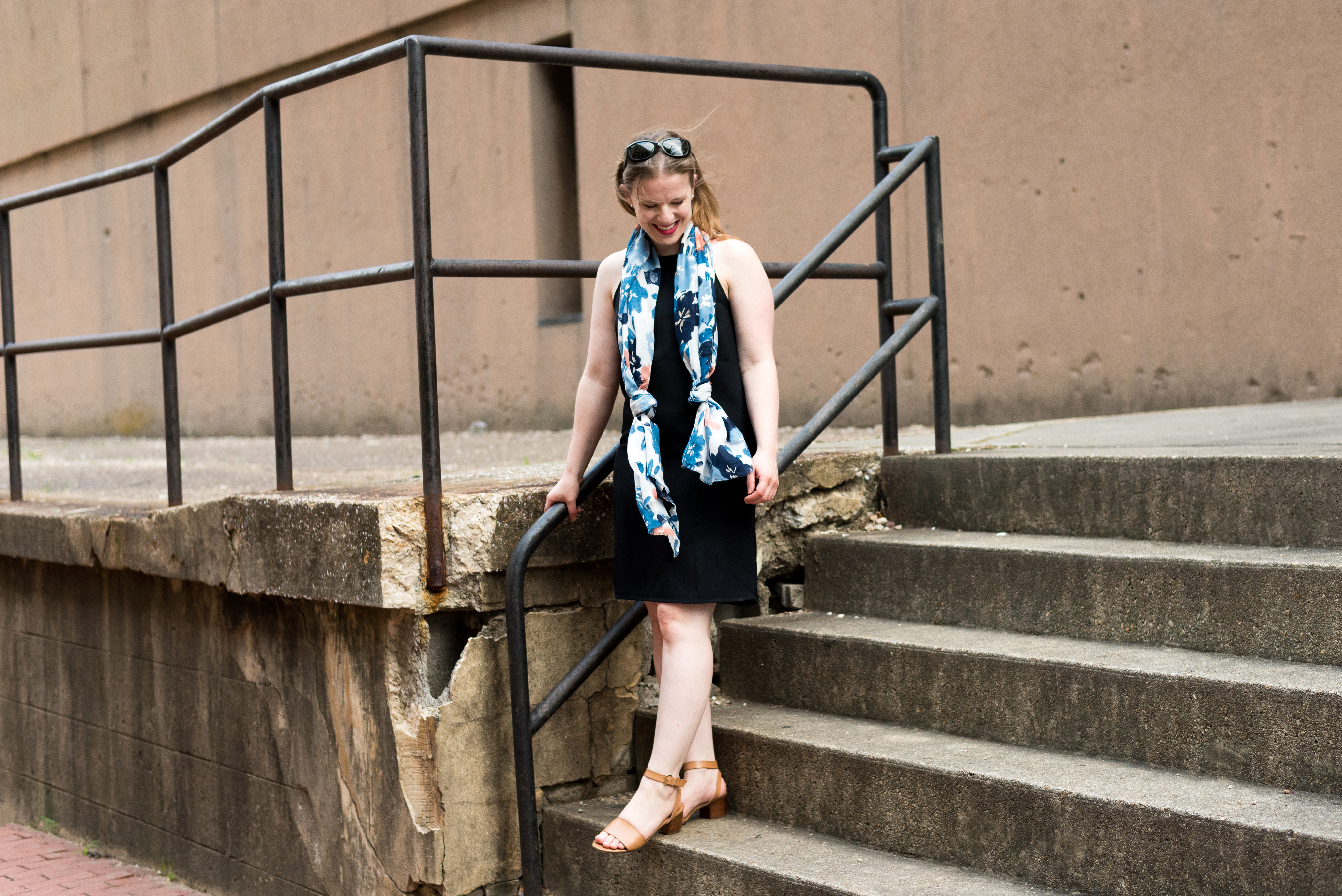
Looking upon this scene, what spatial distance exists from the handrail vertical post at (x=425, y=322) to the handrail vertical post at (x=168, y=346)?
1156 mm

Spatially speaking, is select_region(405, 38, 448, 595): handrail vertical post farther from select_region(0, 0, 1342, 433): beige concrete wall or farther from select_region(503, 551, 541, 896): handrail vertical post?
select_region(0, 0, 1342, 433): beige concrete wall

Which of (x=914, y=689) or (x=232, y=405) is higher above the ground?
(x=232, y=405)

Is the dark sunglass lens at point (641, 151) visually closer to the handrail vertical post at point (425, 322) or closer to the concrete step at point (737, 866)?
the handrail vertical post at point (425, 322)

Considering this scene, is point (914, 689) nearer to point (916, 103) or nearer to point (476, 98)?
point (916, 103)

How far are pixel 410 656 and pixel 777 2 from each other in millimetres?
4991

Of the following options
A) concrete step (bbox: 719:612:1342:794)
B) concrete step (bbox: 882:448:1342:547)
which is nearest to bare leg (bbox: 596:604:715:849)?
concrete step (bbox: 719:612:1342:794)

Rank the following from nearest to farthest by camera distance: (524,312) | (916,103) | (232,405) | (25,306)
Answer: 1. (916,103)
2. (524,312)
3. (232,405)
4. (25,306)

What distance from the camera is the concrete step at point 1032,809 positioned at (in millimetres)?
2145

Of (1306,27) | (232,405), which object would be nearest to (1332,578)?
(1306,27)

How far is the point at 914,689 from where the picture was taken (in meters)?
2.91

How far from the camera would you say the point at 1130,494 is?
3074 millimetres

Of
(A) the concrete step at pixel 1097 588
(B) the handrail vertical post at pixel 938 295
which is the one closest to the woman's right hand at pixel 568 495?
(A) the concrete step at pixel 1097 588

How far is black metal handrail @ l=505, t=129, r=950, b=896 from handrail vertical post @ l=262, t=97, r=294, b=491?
2.53 feet

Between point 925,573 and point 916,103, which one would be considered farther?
point 916,103
